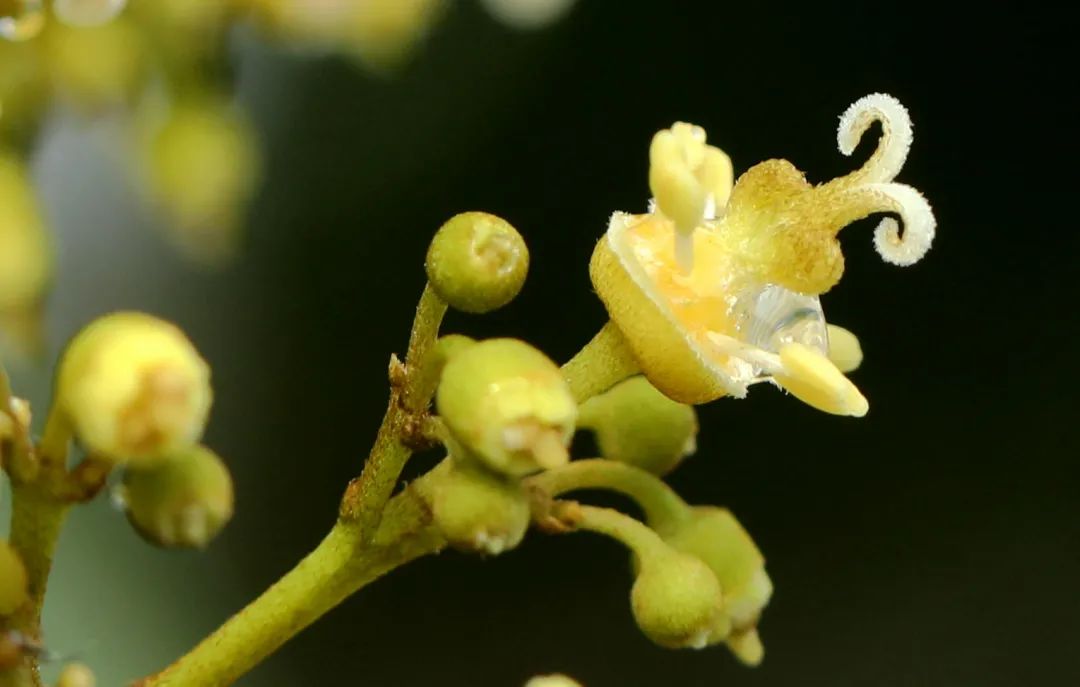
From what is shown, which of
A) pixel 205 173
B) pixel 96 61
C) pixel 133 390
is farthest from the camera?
pixel 205 173

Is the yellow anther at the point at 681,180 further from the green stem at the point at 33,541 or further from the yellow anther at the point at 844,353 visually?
the green stem at the point at 33,541

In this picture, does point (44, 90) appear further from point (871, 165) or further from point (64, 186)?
point (871, 165)

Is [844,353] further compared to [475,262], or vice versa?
[844,353]

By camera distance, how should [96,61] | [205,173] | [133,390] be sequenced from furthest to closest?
[205,173], [96,61], [133,390]

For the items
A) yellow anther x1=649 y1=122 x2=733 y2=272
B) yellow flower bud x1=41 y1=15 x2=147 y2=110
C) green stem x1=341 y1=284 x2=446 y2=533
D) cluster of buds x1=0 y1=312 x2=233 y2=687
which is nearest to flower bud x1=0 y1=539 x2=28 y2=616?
cluster of buds x1=0 y1=312 x2=233 y2=687

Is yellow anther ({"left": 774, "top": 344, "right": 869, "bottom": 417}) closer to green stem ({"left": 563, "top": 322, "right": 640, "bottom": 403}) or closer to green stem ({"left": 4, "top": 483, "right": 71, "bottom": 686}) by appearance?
green stem ({"left": 563, "top": 322, "right": 640, "bottom": 403})

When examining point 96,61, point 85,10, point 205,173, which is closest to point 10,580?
point 85,10

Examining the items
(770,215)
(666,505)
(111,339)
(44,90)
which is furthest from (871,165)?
(44,90)

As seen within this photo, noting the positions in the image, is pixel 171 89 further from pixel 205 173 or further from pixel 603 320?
pixel 603 320
